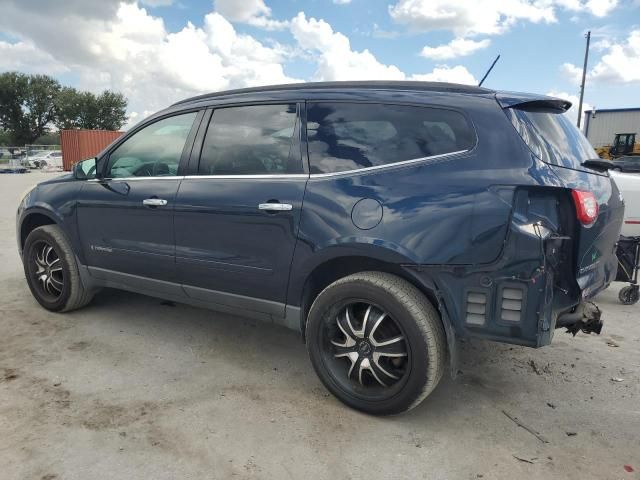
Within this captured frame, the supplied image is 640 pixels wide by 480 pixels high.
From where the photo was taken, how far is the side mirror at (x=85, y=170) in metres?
4.15

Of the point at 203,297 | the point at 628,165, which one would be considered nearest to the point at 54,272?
the point at 203,297

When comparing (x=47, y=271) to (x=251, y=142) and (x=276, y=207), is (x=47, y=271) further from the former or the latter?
(x=276, y=207)

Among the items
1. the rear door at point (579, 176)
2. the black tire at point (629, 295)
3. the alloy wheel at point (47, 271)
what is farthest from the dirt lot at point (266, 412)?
the black tire at point (629, 295)

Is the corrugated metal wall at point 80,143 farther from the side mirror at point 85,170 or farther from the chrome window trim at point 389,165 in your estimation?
the chrome window trim at point 389,165

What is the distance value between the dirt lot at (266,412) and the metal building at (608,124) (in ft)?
130

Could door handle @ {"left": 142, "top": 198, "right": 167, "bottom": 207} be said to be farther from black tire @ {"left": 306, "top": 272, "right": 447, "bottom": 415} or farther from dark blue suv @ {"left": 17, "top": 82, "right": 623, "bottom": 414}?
black tire @ {"left": 306, "top": 272, "right": 447, "bottom": 415}

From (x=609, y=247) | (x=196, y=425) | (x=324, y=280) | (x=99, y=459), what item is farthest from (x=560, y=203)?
(x=99, y=459)

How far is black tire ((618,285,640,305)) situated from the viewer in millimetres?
5092

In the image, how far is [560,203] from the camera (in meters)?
2.49

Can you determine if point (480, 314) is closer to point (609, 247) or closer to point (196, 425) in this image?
point (609, 247)

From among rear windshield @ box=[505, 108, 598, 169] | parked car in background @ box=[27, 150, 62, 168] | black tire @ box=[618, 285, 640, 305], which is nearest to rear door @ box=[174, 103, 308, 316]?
rear windshield @ box=[505, 108, 598, 169]

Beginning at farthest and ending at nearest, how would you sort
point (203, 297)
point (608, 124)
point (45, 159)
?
point (608, 124)
point (45, 159)
point (203, 297)

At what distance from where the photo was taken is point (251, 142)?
3.35 meters

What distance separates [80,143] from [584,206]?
2964 cm
